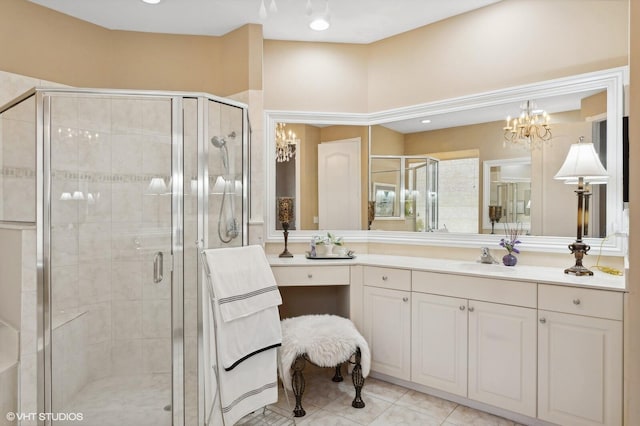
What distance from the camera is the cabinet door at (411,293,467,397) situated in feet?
7.97

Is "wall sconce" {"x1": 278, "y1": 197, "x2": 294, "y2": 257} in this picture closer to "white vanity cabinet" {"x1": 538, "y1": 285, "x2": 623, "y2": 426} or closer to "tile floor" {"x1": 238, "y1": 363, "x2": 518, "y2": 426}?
"tile floor" {"x1": 238, "y1": 363, "x2": 518, "y2": 426}

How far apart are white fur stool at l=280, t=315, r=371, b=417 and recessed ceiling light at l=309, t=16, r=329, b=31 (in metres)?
2.20

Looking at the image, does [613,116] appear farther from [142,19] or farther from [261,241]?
[142,19]

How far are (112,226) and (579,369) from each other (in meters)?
2.66

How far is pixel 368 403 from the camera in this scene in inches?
99.4

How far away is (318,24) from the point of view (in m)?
2.94

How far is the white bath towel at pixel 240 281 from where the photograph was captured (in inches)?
79.5

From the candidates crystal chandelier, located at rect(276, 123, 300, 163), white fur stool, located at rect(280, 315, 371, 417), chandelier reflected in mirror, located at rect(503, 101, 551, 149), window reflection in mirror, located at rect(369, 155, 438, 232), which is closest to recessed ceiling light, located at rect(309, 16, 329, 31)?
crystal chandelier, located at rect(276, 123, 300, 163)

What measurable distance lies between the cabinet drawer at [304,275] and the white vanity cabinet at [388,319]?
0.27 m

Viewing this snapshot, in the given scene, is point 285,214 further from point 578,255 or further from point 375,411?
point 578,255

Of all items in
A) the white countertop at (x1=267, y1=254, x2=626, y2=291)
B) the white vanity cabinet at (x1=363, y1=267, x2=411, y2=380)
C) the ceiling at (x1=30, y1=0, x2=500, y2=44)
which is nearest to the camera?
the white countertop at (x1=267, y1=254, x2=626, y2=291)

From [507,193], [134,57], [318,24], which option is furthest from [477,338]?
[134,57]

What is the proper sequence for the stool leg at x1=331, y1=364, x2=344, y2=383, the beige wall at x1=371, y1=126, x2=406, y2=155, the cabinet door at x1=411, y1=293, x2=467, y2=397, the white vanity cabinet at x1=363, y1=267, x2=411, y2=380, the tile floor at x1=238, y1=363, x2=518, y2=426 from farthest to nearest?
the beige wall at x1=371, y1=126, x2=406, y2=155
the stool leg at x1=331, y1=364, x2=344, y2=383
the white vanity cabinet at x1=363, y1=267, x2=411, y2=380
the cabinet door at x1=411, y1=293, x2=467, y2=397
the tile floor at x1=238, y1=363, x2=518, y2=426

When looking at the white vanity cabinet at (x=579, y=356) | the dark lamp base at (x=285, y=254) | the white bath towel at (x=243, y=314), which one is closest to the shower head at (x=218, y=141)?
the white bath towel at (x=243, y=314)
